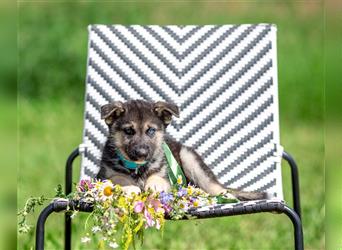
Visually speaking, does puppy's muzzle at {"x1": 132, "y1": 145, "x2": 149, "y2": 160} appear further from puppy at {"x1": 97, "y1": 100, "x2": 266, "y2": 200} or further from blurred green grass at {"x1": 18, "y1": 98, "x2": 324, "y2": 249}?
blurred green grass at {"x1": 18, "y1": 98, "x2": 324, "y2": 249}

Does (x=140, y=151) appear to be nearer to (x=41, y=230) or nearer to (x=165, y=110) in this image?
(x=165, y=110)

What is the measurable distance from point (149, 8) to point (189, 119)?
4904mm

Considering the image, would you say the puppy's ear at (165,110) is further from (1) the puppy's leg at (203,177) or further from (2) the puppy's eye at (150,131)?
(1) the puppy's leg at (203,177)

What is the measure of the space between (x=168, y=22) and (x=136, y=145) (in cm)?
555

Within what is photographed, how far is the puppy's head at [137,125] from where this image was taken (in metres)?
3.68

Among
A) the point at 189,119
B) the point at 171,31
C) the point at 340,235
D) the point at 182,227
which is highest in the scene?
the point at 171,31

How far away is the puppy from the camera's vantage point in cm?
369

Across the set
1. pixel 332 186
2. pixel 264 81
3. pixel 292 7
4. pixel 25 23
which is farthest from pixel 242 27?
pixel 292 7

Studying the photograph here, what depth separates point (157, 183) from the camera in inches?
145

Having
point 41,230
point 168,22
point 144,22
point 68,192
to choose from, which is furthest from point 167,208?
point 168,22

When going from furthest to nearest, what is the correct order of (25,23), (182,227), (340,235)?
1. (25,23)
2. (182,227)
3. (340,235)

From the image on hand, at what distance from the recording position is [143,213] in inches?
130

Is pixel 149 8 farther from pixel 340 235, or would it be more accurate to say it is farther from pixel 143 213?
pixel 340 235

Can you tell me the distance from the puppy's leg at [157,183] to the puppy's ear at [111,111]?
33 centimetres
